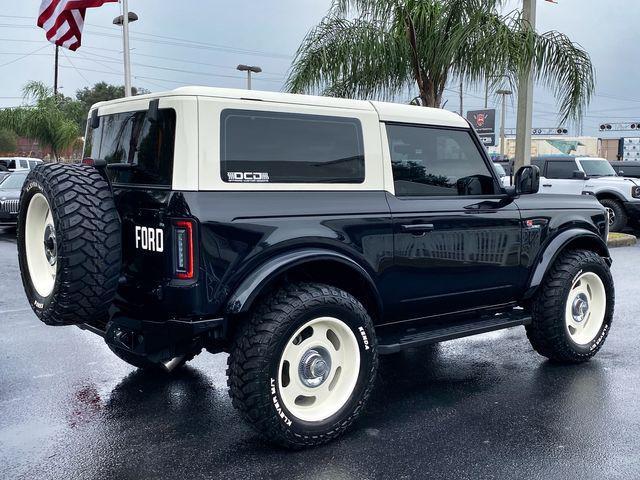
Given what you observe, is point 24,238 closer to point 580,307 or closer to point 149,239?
point 149,239

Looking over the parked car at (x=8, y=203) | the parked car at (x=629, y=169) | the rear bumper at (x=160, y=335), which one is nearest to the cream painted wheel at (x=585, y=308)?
the rear bumper at (x=160, y=335)

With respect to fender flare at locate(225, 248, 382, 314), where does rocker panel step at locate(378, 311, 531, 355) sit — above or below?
below

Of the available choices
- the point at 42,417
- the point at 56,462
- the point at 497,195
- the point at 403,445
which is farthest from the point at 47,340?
the point at 497,195

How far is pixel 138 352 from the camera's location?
3.71 meters

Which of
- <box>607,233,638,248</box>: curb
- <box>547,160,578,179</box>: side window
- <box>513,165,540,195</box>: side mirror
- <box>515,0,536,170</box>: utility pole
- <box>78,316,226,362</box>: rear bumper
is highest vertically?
<box>515,0,536,170</box>: utility pole

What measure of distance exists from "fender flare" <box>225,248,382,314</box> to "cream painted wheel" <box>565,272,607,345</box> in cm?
231

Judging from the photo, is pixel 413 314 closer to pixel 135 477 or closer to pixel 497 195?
pixel 497 195

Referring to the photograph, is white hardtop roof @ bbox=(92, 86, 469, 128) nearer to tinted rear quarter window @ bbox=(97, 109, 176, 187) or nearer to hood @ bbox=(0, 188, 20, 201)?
tinted rear quarter window @ bbox=(97, 109, 176, 187)

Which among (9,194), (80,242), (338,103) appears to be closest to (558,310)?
(338,103)

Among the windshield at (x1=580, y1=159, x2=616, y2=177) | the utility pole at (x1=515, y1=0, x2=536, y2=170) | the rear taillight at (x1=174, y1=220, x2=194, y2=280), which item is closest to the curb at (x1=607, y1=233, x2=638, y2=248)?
the windshield at (x1=580, y1=159, x2=616, y2=177)

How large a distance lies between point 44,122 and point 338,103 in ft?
108

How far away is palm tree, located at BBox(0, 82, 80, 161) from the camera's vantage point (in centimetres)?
3369

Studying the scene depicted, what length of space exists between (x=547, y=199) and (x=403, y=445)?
Result: 234 centimetres

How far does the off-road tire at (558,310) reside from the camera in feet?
16.8
